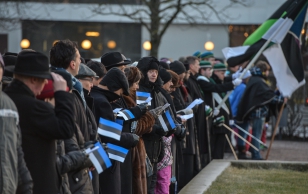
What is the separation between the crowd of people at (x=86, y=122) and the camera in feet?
16.8

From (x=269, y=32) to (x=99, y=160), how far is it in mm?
9744

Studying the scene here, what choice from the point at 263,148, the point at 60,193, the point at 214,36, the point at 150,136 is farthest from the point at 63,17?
the point at 60,193

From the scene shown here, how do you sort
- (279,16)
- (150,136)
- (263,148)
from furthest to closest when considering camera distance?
(263,148) < (279,16) < (150,136)

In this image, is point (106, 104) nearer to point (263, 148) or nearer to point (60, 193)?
point (60, 193)

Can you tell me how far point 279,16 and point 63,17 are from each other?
75.9ft

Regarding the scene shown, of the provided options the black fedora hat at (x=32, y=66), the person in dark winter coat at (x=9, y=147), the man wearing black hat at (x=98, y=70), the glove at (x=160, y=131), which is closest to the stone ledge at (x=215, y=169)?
the glove at (x=160, y=131)

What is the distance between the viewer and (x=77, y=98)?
618 centimetres

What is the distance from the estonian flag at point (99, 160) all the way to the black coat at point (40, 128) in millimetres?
589

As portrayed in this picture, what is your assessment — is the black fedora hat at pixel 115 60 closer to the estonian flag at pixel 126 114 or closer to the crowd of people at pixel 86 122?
the crowd of people at pixel 86 122

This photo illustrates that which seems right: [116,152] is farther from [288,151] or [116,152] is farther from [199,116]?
[288,151]

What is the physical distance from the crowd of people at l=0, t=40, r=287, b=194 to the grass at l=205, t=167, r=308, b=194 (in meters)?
0.67

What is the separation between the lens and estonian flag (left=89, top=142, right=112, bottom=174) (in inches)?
229

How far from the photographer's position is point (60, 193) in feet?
18.0

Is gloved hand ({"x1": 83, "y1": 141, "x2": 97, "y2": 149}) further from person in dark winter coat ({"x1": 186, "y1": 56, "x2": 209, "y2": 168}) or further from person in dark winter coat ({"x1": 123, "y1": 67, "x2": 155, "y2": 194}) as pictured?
person in dark winter coat ({"x1": 186, "y1": 56, "x2": 209, "y2": 168})
